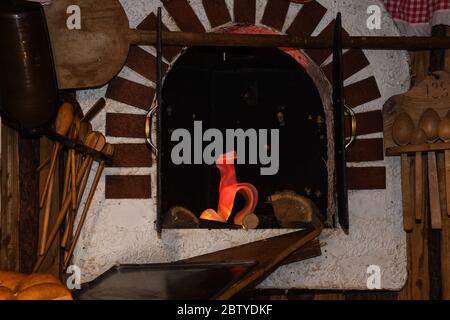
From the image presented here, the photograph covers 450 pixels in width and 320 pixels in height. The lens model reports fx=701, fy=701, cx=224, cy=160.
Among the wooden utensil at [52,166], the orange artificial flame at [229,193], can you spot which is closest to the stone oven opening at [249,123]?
the orange artificial flame at [229,193]

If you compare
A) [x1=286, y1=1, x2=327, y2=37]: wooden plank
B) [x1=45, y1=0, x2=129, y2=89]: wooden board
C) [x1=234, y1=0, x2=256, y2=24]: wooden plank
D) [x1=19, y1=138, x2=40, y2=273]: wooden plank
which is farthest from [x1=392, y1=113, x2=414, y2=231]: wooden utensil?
[x1=19, y1=138, x2=40, y2=273]: wooden plank

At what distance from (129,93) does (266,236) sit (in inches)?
37.4

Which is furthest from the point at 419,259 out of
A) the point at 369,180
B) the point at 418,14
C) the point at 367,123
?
the point at 418,14

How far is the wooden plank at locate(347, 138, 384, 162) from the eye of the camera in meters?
3.45

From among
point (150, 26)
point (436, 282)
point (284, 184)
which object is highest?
point (150, 26)

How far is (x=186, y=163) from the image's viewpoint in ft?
12.9

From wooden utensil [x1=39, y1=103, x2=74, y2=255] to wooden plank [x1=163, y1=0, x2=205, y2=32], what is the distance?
2.26 ft

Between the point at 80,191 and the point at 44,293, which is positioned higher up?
the point at 80,191

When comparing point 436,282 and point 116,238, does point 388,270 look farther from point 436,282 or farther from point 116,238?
point 116,238

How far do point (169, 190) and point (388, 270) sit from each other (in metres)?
1.23

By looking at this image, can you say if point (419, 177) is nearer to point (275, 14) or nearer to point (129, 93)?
point (275, 14)

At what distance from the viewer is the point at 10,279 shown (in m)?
2.41

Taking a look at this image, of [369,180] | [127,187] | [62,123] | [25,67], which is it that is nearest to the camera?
[25,67]
